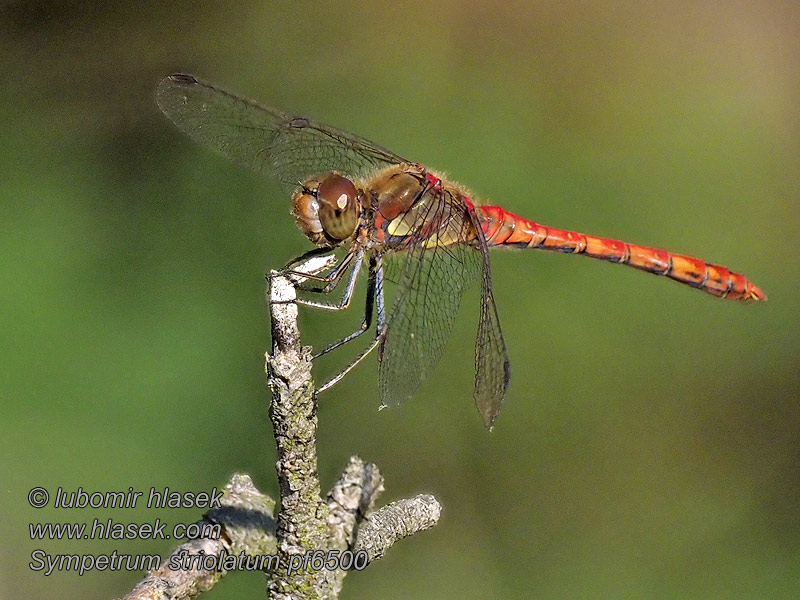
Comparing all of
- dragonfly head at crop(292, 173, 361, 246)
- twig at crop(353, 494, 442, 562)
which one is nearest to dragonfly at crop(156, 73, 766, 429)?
dragonfly head at crop(292, 173, 361, 246)

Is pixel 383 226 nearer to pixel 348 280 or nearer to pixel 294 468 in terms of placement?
pixel 348 280

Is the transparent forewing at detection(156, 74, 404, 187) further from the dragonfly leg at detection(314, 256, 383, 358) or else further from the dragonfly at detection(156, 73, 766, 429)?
the dragonfly leg at detection(314, 256, 383, 358)

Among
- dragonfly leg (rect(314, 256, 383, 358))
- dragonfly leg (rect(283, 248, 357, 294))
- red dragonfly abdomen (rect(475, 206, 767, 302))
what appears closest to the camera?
dragonfly leg (rect(283, 248, 357, 294))

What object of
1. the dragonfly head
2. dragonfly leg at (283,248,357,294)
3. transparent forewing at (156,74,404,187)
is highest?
transparent forewing at (156,74,404,187)

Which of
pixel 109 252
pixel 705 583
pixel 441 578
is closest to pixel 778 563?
pixel 705 583

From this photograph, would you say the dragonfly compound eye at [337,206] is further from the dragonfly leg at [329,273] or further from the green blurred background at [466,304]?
the green blurred background at [466,304]

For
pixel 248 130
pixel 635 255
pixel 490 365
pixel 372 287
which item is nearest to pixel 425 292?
pixel 372 287
